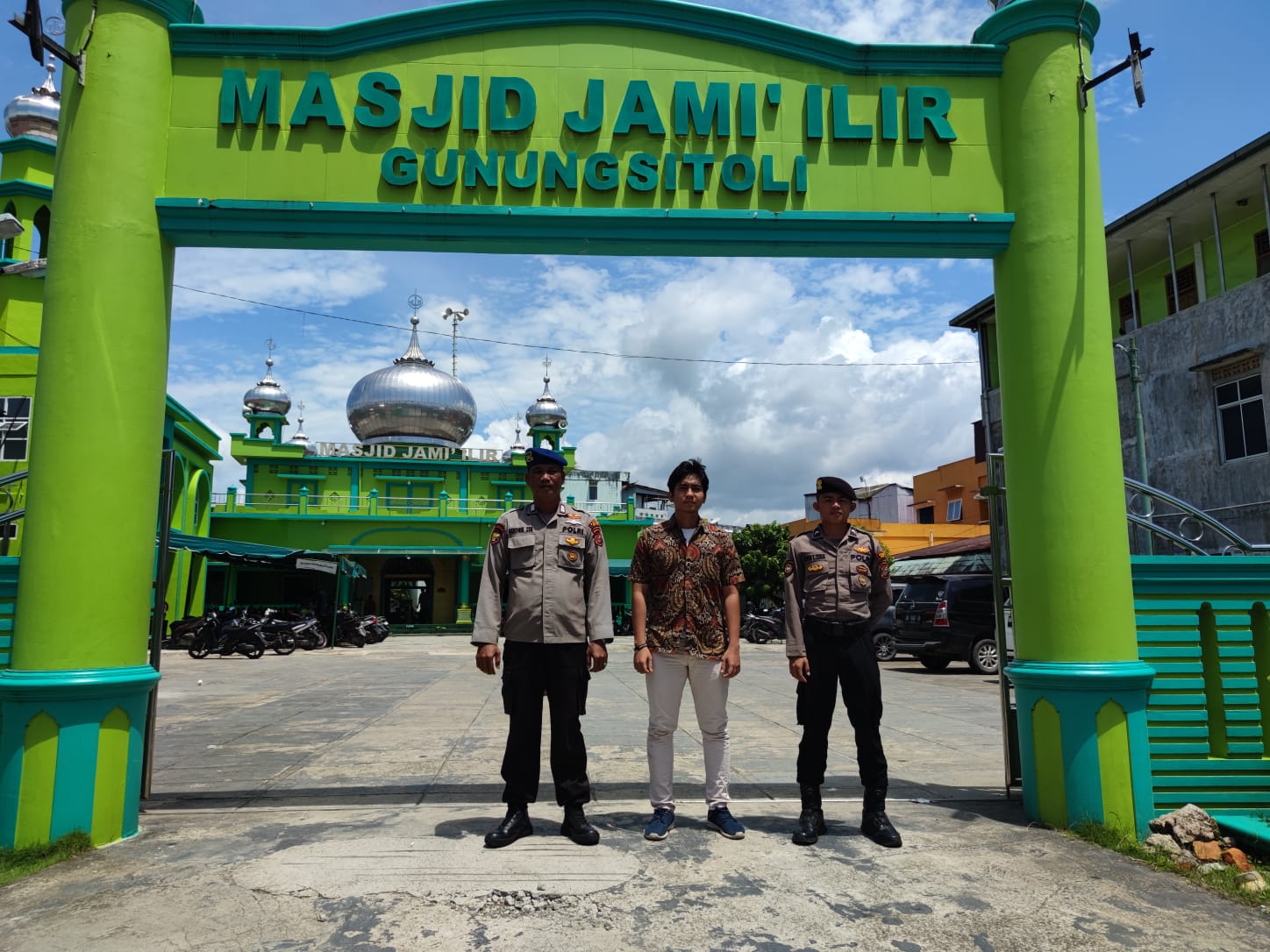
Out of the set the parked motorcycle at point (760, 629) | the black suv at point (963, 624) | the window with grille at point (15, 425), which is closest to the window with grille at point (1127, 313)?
the black suv at point (963, 624)

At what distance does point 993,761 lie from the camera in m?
6.46

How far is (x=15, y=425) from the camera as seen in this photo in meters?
18.0

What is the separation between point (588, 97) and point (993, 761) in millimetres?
5324

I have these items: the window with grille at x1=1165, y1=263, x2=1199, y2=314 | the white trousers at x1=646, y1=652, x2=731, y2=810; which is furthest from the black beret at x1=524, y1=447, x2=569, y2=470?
the window with grille at x1=1165, y1=263, x2=1199, y2=314

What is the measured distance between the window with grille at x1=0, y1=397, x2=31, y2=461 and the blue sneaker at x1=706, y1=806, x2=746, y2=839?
18.8 metres

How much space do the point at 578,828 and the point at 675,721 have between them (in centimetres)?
68

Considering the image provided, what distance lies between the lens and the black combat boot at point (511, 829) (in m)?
4.05

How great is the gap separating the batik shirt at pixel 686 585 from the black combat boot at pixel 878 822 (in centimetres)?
101

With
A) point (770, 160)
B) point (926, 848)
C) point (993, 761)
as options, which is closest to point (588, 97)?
point (770, 160)

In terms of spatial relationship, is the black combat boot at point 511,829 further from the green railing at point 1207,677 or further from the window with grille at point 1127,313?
the window with grille at point 1127,313

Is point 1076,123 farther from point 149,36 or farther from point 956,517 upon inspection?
point 956,517

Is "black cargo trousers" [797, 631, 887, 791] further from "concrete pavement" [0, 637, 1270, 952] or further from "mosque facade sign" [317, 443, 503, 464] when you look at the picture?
"mosque facade sign" [317, 443, 503, 464]

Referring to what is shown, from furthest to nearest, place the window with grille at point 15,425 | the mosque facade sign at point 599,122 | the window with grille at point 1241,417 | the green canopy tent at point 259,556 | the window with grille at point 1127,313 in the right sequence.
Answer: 1. the green canopy tent at point 259,556
2. the window with grille at point 1127,313
3. the window with grille at point 15,425
4. the window with grille at point 1241,417
5. the mosque facade sign at point 599,122

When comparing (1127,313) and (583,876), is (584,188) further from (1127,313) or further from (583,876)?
(1127,313)
